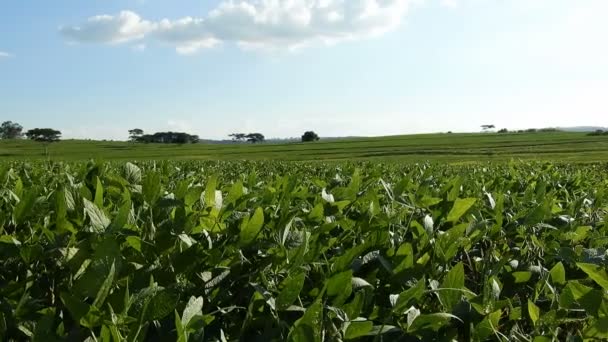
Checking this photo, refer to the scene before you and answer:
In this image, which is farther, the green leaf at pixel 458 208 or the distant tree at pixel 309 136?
the distant tree at pixel 309 136

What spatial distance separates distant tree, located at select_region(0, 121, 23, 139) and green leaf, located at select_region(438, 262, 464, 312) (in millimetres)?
161885

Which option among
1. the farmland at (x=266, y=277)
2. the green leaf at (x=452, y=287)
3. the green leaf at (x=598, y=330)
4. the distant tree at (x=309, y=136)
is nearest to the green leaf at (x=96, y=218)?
the farmland at (x=266, y=277)

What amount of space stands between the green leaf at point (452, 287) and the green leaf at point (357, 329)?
0.30m

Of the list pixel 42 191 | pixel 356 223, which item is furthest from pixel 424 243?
pixel 42 191

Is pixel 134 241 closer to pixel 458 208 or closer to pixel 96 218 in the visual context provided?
pixel 96 218

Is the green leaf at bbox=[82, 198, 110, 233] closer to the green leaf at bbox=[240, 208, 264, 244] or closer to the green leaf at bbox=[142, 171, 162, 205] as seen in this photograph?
the green leaf at bbox=[142, 171, 162, 205]

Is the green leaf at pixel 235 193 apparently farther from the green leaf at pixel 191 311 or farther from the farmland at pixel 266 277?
the green leaf at pixel 191 311

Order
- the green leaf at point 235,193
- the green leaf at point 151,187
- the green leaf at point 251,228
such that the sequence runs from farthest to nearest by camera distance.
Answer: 1. the green leaf at point 235,193
2. the green leaf at point 151,187
3. the green leaf at point 251,228

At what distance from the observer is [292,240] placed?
1584mm

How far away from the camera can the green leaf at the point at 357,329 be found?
1.12 metres

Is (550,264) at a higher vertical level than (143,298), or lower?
lower

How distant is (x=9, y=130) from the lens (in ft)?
472

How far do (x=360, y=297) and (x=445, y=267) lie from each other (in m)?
0.61

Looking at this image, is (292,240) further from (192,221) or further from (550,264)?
(550,264)
